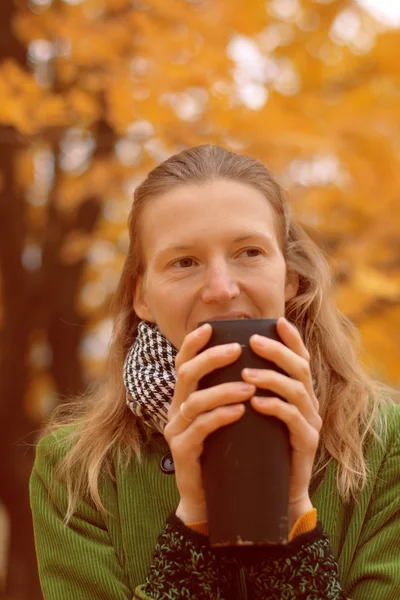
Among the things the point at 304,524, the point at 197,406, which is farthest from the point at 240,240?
the point at 304,524

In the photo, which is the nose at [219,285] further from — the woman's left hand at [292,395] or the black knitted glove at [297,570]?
the black knitted glove at [297,570]

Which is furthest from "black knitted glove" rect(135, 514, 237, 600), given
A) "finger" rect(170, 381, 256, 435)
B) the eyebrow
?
the eyebrow

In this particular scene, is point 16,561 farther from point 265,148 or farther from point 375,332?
point 265,148

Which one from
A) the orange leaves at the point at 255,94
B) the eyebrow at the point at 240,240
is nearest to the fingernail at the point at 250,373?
the eyebrow at the point at 240,240

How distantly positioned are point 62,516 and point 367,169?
137 inches

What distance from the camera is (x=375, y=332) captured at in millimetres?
5082

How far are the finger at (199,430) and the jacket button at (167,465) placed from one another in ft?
1.44

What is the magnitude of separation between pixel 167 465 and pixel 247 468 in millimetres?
636

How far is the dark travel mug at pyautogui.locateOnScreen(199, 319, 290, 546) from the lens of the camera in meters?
1.22

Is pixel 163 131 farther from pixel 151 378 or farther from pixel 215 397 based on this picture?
pixel 215 397

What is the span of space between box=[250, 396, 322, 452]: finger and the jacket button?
55 centimetres

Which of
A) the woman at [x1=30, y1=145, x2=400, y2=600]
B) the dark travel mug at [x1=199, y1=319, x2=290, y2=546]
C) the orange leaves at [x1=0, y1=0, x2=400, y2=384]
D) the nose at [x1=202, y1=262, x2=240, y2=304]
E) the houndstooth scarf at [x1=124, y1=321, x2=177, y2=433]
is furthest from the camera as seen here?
the orange leaves at [x1=0, y1=0, x2=400, y2=384]

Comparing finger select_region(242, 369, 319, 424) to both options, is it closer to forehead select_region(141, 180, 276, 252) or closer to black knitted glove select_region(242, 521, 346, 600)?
black knitted glove select_region(242, 521, 346, 600)

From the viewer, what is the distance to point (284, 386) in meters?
1.28
